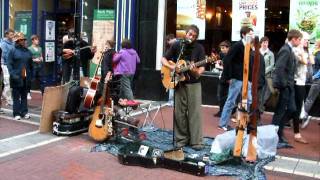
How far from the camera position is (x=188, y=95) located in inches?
315

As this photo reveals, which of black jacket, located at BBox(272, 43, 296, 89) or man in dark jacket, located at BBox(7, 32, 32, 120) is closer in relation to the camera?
black jacket, located at BBox(272, 43, 296, 89)

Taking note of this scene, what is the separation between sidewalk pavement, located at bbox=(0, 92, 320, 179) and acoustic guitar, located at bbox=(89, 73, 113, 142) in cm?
19

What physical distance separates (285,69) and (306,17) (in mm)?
3660

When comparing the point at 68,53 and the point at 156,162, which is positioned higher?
the point at 68,53

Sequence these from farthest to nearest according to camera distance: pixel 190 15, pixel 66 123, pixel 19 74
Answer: pixel 190 15, pixel 19 74, pixel 66 123

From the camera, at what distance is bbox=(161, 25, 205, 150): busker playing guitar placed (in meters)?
7.90

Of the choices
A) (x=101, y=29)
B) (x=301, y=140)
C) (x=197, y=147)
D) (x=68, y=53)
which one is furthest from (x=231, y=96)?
(x=101, y=29)

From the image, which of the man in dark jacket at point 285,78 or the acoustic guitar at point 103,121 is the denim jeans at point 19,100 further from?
the man in dark jacket at point 285,78

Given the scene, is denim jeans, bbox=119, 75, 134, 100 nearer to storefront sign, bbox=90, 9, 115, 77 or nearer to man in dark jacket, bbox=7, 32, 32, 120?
man in dark jacket, bbox=7, 32, 32, 120

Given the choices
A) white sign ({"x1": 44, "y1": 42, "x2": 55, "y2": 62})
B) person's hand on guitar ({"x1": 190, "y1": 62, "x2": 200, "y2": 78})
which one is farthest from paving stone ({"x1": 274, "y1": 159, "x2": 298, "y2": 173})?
white sign ({"x1": 44, "y1": 42, "x2": 55, "y2": 62})

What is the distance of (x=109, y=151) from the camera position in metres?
7.96

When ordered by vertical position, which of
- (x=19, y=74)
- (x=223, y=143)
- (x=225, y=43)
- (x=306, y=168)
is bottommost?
(x=306, y=168)

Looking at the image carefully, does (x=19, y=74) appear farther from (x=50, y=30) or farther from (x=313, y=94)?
(x=313, y=94)

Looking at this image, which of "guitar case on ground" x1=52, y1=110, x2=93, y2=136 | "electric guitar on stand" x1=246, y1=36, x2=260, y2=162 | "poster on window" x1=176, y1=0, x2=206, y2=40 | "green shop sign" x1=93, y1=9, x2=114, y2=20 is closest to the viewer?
"electric guitar on stand" x1=246, y1=36, x2=260, y2=162
